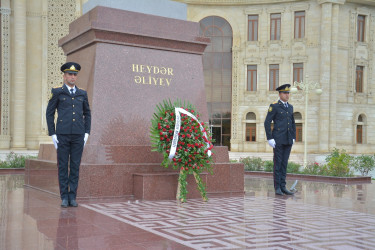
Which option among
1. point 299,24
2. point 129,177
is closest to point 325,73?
point 299,24

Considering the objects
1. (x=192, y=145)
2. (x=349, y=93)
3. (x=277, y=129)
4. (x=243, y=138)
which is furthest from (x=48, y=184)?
(x=349, y=93)

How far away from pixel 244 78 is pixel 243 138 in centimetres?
447

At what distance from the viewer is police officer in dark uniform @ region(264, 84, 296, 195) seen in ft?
26.6

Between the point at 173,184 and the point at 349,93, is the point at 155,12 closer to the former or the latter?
the point at 173,184

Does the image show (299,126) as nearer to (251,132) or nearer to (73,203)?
(251,132)

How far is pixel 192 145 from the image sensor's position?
666 cm

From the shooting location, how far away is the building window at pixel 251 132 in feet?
110

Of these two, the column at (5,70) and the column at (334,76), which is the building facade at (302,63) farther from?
the column at (5,70)

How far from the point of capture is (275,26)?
33750 mm

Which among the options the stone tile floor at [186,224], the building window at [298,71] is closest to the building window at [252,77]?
the building window at [298,71]

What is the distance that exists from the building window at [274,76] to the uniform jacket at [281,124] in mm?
25992

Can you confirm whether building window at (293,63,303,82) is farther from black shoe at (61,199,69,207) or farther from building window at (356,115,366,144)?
black shoe at (61,199,69,207)

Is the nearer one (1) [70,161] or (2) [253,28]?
(1) [70,161]

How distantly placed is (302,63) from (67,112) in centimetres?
2906
